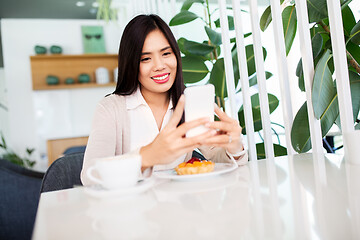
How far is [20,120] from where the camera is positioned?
5105 millimetres

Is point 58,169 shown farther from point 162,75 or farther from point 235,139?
point 235,139

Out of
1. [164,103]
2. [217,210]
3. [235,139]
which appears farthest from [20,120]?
[217,210]

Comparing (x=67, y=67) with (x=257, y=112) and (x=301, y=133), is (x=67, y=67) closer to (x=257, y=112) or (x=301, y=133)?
(x=257, y=112)

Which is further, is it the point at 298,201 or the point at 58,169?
the point at 58,169

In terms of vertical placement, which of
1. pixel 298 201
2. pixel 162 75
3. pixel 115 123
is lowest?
pixel 298 201

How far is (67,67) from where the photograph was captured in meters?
5.30

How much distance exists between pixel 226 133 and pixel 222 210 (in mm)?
462

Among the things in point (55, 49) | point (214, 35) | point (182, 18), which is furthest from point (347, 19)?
point (55, 49)

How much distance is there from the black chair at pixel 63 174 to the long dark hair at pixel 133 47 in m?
0.31

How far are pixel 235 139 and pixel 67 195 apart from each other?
460 mm

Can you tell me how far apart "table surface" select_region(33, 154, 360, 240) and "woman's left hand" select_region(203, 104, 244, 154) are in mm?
109

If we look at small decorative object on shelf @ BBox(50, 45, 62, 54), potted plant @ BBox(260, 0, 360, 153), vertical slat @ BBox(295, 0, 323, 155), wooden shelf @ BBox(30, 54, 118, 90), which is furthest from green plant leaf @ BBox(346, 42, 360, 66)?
small decorative object on shelf @ BBox(50, 45, 62, 54)

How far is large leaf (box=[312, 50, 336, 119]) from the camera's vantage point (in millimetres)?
1006

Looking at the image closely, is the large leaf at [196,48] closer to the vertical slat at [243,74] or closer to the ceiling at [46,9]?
the vertical slat at [243,74]
